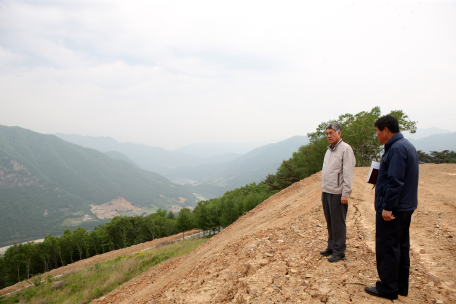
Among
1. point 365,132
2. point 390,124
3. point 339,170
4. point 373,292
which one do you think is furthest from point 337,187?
point 365,132

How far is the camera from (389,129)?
3.15 m

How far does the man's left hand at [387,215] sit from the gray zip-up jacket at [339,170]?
1.02 metres

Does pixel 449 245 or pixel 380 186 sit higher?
pixel 380 186

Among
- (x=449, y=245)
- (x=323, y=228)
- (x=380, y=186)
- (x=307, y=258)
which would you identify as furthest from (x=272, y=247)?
(x=449, y=245)

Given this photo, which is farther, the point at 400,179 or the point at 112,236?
the point at 112,236

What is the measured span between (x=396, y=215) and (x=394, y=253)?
1.68ft

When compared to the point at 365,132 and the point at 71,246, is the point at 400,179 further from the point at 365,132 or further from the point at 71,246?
the point at 71,246

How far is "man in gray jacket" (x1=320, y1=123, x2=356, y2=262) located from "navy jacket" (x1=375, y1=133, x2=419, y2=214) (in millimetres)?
1009

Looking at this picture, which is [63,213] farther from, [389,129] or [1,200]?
[389,129]

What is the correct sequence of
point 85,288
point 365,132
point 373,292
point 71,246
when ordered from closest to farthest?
point 373,292 < point 85,288 < point 365,132 < point 71,246

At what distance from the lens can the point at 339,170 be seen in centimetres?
416

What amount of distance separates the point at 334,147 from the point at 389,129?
1215 mm

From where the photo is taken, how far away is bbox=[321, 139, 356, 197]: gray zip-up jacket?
158 inches

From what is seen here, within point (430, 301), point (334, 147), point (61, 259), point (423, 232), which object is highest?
point (334, 147)
